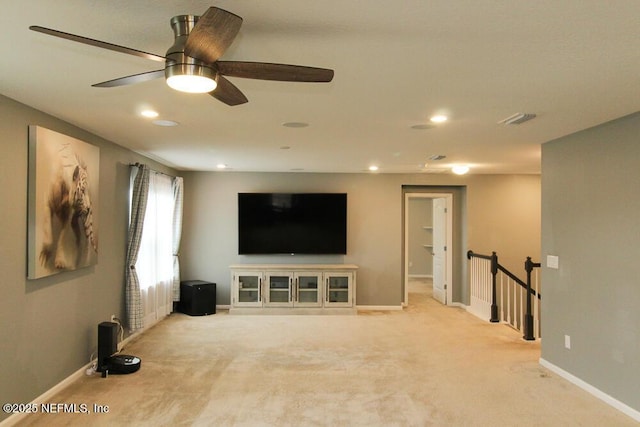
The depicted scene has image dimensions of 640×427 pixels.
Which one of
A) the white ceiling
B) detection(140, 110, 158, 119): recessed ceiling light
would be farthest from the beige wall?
detection(140, 110, 158, 119): recessed ceiling light

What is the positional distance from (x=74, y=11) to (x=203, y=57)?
0.63m

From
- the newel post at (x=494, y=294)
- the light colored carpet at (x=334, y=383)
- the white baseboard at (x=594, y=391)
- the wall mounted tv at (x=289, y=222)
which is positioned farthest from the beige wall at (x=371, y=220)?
the white baseboard at (x=594, y=391)

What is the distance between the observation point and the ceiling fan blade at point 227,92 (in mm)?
1948

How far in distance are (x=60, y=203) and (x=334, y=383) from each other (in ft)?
9.77

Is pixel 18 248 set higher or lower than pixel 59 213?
lower

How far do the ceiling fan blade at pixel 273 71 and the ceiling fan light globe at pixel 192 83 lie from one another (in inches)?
3.4

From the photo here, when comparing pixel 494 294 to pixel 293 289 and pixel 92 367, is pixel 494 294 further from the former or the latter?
pixel 92 367

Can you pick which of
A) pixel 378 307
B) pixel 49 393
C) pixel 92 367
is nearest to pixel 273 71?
pixel 49 393

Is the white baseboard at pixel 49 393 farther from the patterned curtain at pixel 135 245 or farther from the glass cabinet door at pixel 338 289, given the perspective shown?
the glass cabinet door at pixel 338 289

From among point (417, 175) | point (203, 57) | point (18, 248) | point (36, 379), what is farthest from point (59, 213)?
point (417, 175)

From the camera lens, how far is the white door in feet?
25.4

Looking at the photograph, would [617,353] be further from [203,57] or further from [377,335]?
[203,57]

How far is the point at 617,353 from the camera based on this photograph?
136 inches

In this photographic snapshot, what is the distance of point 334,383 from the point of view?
3861 mm
